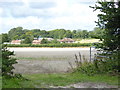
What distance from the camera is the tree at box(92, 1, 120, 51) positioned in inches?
385

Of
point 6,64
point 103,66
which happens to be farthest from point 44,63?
point 6,64

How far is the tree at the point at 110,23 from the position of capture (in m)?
9.79

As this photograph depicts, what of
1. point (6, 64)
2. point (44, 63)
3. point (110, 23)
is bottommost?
point (44, 63)

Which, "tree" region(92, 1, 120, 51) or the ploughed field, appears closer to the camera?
"tree" region(92, 1, 120, 51)

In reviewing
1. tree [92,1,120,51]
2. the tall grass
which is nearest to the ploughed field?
the tall grass

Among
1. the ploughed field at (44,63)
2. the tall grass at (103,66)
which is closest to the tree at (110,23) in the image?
the tall grass at (103,66)

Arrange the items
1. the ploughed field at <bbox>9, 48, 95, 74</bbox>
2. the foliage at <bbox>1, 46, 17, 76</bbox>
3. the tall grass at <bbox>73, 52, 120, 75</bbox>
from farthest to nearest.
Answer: the ploughed field at <bbox>9, 48, 95, 74</bbox>
the tall grass at <bbox>73, 52, 120, 75</bbox>
the foliage at <bbox>1, 46, 17, 76</bbox>

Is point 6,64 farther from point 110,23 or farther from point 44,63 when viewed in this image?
point 44,63

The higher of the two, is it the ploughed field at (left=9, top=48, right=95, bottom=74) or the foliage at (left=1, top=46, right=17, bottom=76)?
the foliage at (left=1, top=46, right=17, bottom=76)

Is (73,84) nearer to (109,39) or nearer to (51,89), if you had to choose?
(51,89)

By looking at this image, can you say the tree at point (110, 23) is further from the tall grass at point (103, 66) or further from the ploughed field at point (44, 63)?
the ploughed field at point (44, 63)

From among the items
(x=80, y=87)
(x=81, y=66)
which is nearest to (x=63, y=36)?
(x=81, y=66)

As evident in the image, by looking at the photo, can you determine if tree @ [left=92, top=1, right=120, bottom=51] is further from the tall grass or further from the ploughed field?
the ploughed field

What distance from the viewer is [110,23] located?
1000 centimetres
